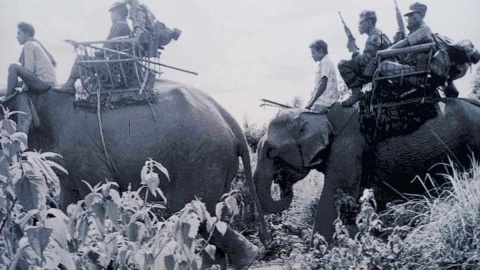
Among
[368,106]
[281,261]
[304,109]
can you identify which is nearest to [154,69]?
[304,109]

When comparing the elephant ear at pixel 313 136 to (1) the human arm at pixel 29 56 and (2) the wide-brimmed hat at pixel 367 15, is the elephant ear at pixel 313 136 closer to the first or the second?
(2) the wide-brimmed hat at pixel 367 15

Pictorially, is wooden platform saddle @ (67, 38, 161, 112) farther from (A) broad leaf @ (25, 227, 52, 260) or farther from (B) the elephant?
(A) broad leaf @ (25, 227, 52, 260)

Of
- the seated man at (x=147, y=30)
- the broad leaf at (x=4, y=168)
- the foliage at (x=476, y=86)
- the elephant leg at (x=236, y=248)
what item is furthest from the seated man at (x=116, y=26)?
the foliage at (x=476, y=86)

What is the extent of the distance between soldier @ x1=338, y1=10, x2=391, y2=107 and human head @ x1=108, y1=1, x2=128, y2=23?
2.21 metres

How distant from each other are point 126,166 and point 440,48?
287 centimetres

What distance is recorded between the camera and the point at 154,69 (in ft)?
16.6

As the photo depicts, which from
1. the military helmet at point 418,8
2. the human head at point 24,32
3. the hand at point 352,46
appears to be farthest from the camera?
the hand at point 352,46

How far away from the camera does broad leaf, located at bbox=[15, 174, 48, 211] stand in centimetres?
142

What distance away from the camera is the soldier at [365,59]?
18.1ft

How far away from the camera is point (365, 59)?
18.3 feet

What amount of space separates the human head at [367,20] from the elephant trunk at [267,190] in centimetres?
156

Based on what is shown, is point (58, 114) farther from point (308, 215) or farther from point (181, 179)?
point (308, 215)

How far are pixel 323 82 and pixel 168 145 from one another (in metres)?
1.76

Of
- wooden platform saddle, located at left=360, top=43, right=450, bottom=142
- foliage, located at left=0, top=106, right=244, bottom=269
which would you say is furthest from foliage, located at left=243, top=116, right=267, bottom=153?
foliage, located at left=0, top=106, right=244, bottom=269
